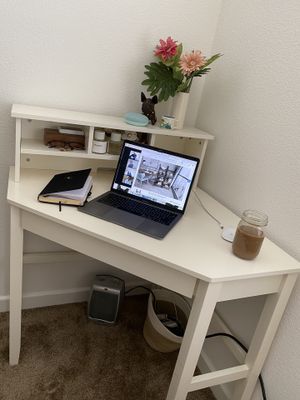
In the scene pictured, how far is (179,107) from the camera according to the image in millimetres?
1410

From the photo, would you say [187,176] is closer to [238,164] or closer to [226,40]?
[238,164]

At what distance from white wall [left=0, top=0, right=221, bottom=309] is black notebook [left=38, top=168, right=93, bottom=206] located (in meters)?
0.35

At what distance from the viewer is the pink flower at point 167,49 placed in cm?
129

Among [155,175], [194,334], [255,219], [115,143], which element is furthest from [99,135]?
[194,334]

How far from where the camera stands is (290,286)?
1.07m

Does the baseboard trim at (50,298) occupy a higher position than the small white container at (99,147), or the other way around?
the small white container at (99,147)

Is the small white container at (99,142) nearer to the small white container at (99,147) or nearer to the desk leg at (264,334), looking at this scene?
the small white container at (99,147)

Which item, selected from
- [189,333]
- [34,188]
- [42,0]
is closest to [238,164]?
[189,333]

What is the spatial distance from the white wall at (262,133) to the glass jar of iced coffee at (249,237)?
6.6 inches

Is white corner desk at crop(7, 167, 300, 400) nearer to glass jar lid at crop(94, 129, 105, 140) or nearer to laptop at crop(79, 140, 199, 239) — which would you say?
laptop at crop(79, 140, 199, 239)

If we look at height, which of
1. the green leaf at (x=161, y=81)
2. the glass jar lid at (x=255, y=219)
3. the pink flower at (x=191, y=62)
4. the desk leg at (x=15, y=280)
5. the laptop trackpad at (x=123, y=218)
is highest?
the pink flower at (x=191, y=62)

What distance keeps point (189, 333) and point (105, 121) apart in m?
0.84

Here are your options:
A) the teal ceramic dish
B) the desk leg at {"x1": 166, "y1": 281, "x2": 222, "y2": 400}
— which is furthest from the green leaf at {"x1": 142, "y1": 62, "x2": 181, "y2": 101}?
the desk leg at {"x1": 166, "y1": 281, "x2": 222, "y2": 400}

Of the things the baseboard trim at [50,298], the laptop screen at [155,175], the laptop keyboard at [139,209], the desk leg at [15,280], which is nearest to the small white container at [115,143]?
the laptop screen at [155,175]
